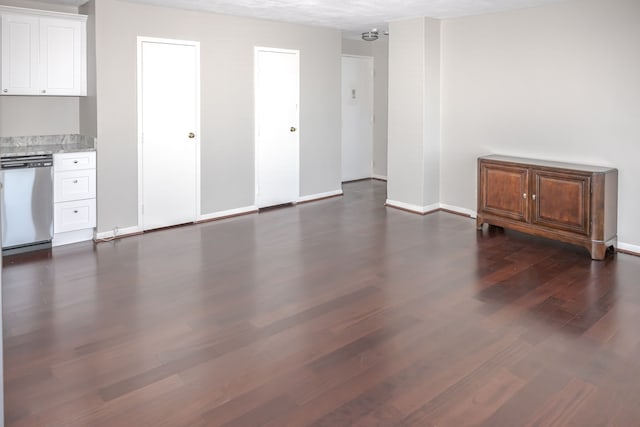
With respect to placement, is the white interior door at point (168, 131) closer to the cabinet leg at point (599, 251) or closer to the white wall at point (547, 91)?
the white wall at point (547, 91)

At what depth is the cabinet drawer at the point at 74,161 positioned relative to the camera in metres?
5.07

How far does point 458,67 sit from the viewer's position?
6383mm

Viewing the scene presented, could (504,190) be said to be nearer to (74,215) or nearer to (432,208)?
(432,208)

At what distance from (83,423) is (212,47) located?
182 inches

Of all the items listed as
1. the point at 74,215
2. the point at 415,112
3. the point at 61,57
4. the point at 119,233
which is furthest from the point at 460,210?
the point at 61,57

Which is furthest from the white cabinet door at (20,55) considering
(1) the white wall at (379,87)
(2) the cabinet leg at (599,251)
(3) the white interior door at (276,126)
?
(2) the cabinet leg at (599,251)

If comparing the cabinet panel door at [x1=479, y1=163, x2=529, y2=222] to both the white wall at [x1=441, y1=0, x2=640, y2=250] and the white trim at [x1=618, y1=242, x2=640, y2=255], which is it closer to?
the white wall at [x1=441, y1=0, x2=640, y2=250]

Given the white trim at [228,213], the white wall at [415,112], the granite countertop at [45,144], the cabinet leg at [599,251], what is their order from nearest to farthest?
the cabinet leg at [599,251]
the granite countertop at [45,144]
the white trim at [228,213]
the white wall at [415,112]

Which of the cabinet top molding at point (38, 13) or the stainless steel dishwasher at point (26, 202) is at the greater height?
the cabinet top molding at point (38, 13)

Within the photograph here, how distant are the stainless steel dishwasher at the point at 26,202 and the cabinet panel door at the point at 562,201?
470cm

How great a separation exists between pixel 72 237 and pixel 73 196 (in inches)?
16.5

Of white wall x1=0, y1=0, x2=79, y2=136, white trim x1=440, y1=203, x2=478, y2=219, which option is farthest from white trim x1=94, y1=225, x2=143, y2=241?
white trim x1=440, y1=203, x2=478, y2=219

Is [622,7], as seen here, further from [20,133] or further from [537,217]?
[20,133]

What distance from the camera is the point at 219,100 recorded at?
20.3 ft
